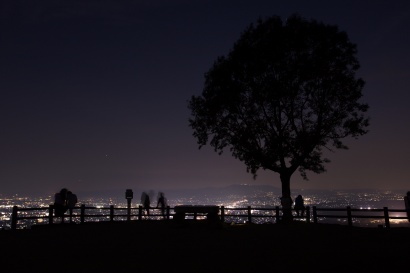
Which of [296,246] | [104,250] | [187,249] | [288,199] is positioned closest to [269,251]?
[296,246]

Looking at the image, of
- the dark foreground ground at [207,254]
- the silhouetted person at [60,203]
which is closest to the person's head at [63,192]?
the silhouetted person at [60,203]

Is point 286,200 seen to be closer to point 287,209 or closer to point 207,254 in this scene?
point 287,209

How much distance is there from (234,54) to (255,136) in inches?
248

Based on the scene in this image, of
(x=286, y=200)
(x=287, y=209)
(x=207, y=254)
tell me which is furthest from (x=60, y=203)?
(x=286, y=200)

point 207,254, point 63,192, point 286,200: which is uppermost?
point 63,192

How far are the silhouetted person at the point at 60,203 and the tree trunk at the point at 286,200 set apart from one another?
13.4m

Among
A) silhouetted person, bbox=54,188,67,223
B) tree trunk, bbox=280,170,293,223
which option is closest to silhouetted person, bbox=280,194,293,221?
tree trunk, bbox=280,170,293,223

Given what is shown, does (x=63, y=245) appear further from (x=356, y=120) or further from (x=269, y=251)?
(x=356, y=120)

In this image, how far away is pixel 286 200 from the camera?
993 inches

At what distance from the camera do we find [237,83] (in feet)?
90.4

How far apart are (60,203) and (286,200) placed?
1421cm

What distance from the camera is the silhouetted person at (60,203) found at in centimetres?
2138

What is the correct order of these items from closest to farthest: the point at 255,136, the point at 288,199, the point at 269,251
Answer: the point at 269,251 < the point at 288,199 < the point at 255,136

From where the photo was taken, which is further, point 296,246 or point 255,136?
point 255,136
